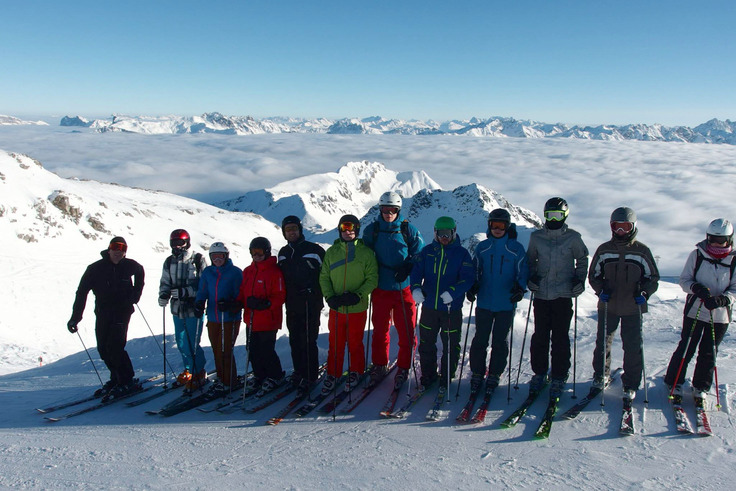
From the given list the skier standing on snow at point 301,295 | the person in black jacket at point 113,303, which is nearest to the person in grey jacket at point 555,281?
the skier standing on snow at point 301,295

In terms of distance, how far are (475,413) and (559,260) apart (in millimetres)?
1941

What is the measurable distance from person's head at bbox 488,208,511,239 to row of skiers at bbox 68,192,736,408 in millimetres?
17

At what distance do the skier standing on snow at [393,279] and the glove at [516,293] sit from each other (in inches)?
48.2

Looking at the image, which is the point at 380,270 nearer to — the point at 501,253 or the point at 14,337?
the point at 501,253

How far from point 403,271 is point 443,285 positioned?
0.49 meters

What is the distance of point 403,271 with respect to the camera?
17.6 feet

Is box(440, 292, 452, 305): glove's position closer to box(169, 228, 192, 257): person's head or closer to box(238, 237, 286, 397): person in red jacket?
box(238, 237, 286, 397): person in red jacket

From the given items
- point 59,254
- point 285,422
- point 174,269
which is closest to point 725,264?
point 285,422

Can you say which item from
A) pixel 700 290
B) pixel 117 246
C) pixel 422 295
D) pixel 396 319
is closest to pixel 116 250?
pixel 117 246

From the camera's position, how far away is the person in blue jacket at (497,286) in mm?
5211

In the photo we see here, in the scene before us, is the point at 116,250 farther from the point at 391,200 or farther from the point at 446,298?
the point at 446,298

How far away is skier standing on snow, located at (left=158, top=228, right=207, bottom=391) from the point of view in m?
6.28

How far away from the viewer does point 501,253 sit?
5.26m

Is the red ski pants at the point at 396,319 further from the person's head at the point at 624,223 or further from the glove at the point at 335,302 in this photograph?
the person's head at the point at 624,223
